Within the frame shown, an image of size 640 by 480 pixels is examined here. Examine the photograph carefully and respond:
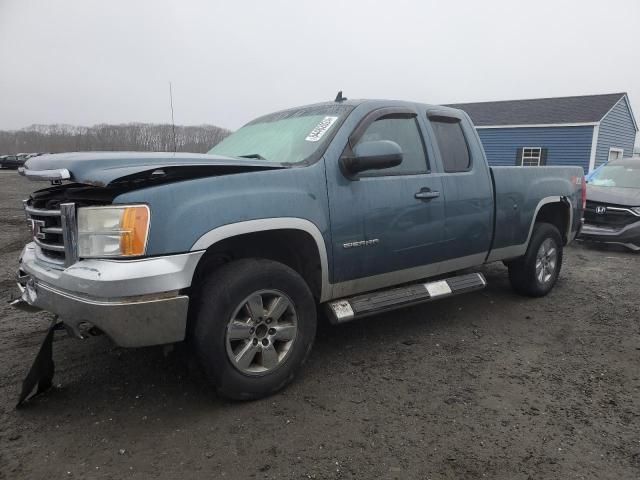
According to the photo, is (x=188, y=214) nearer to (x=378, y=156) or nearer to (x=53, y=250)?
(x=53, y=250)

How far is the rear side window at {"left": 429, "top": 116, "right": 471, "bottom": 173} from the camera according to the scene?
4277mm

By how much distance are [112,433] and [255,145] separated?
2.34 metres

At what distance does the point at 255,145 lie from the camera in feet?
13.2

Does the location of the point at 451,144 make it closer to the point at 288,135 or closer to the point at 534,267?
the point at 288,135

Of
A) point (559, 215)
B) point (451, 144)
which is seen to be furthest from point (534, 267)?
point (451, 144)

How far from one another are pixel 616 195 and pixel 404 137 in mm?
6446

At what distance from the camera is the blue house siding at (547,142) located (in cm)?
2191

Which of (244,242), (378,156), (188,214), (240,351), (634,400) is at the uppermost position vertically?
(378,156)

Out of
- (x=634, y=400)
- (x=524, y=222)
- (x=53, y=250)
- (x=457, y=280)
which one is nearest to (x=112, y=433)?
(x=53, y=250)

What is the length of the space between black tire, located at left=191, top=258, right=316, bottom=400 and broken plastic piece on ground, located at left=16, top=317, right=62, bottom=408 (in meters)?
1.00

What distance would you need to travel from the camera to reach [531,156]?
23.4m

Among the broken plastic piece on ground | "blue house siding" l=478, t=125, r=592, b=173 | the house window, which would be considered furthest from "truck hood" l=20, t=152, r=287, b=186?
the house window

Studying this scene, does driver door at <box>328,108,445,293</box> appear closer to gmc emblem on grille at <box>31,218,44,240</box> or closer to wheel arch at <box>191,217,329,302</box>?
wheel arch at <box>191,217,329,302</box>

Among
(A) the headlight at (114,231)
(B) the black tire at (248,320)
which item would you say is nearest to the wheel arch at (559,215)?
(B) the black tire at (248,320)
